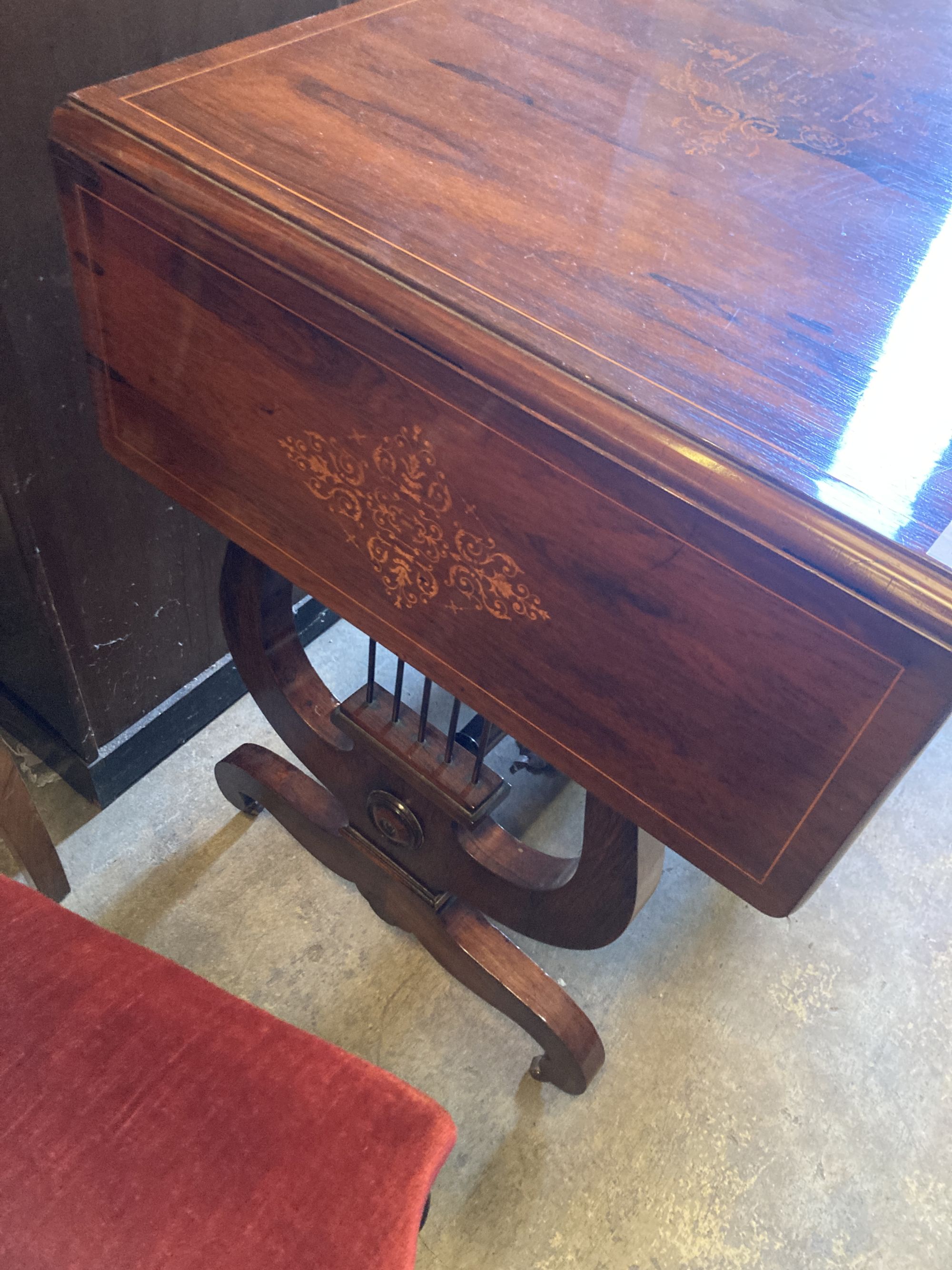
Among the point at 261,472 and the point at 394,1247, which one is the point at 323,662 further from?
the point at 394,1247

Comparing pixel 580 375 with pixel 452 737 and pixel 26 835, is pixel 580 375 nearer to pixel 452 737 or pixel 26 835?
Result: pixel 452 737

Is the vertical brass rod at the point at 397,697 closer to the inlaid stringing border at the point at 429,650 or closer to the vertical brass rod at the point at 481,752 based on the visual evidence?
the vertical brass rod at the point at 481,752

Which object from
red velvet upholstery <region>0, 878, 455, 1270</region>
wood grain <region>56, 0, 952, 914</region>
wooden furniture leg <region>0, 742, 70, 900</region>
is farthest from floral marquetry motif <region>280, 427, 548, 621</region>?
wooden furniture leg <region>0, 742, 70, 900</region>

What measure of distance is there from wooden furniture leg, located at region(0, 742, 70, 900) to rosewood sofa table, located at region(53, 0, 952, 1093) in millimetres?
452

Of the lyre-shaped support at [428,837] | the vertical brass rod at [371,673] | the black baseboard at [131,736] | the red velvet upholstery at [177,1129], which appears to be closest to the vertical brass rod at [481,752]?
the lyre-shaped support at [428,837]

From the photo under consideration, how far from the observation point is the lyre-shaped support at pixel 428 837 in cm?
111

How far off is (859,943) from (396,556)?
115 cm

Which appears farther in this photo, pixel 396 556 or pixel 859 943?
pixel 859 943

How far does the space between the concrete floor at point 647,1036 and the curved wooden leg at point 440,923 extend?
0.08 m

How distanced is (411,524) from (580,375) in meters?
0.20

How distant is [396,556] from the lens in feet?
2.66

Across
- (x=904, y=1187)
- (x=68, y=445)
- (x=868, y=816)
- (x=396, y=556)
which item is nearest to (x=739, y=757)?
(x=868, y=816)

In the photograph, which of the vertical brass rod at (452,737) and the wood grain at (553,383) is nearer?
the wood grain at (553,383)

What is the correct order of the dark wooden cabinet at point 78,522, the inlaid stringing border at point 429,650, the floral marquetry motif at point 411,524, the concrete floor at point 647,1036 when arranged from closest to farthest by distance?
the inlaid stringing border at point 429,650 < the floral marquetry motif at point 411,524 < the dark wooden cabinet at point 78,522 < the concrete floor at point 647,1036
